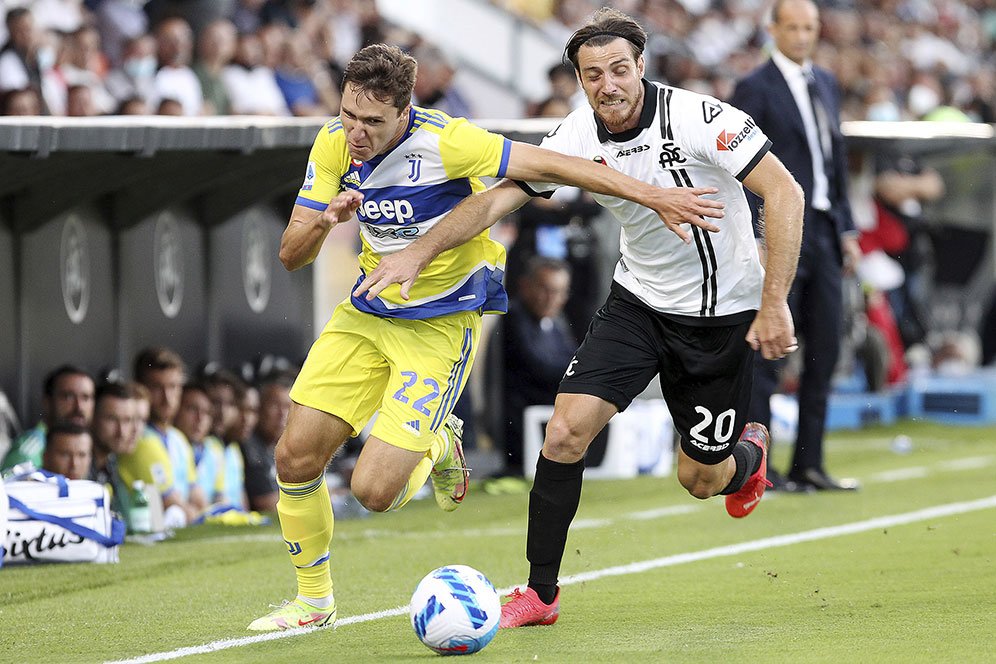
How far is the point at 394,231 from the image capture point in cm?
692

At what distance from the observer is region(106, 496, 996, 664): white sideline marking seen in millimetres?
6348

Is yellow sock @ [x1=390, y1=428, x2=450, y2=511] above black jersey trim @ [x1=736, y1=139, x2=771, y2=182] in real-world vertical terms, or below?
below

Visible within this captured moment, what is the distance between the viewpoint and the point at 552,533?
6.72 m

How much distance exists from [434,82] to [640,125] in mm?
8114

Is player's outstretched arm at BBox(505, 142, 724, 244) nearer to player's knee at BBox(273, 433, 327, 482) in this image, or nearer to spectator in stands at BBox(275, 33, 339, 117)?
player's knee at BBox(273, 433, 327, 482)

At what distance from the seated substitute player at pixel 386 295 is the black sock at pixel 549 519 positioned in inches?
19.8

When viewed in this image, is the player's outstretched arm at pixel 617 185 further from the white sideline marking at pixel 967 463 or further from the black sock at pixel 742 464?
the white sideline marking at pixel 967 463

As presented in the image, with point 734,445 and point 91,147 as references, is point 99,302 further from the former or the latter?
point 734,445

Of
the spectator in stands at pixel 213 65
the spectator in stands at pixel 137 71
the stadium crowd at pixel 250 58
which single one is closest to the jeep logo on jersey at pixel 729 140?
the stadium crowd at pixel 250 58

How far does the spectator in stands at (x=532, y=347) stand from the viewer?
12.9 meters

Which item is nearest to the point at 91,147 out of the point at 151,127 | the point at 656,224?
the point at 151,127

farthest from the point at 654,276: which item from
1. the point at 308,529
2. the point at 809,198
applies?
the point at 809,198

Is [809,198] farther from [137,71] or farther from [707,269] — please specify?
[137,71]

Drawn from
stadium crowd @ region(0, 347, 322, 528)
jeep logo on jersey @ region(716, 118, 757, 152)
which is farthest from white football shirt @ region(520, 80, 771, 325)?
stadium crowd @ region(0, 347, 322, 528)
